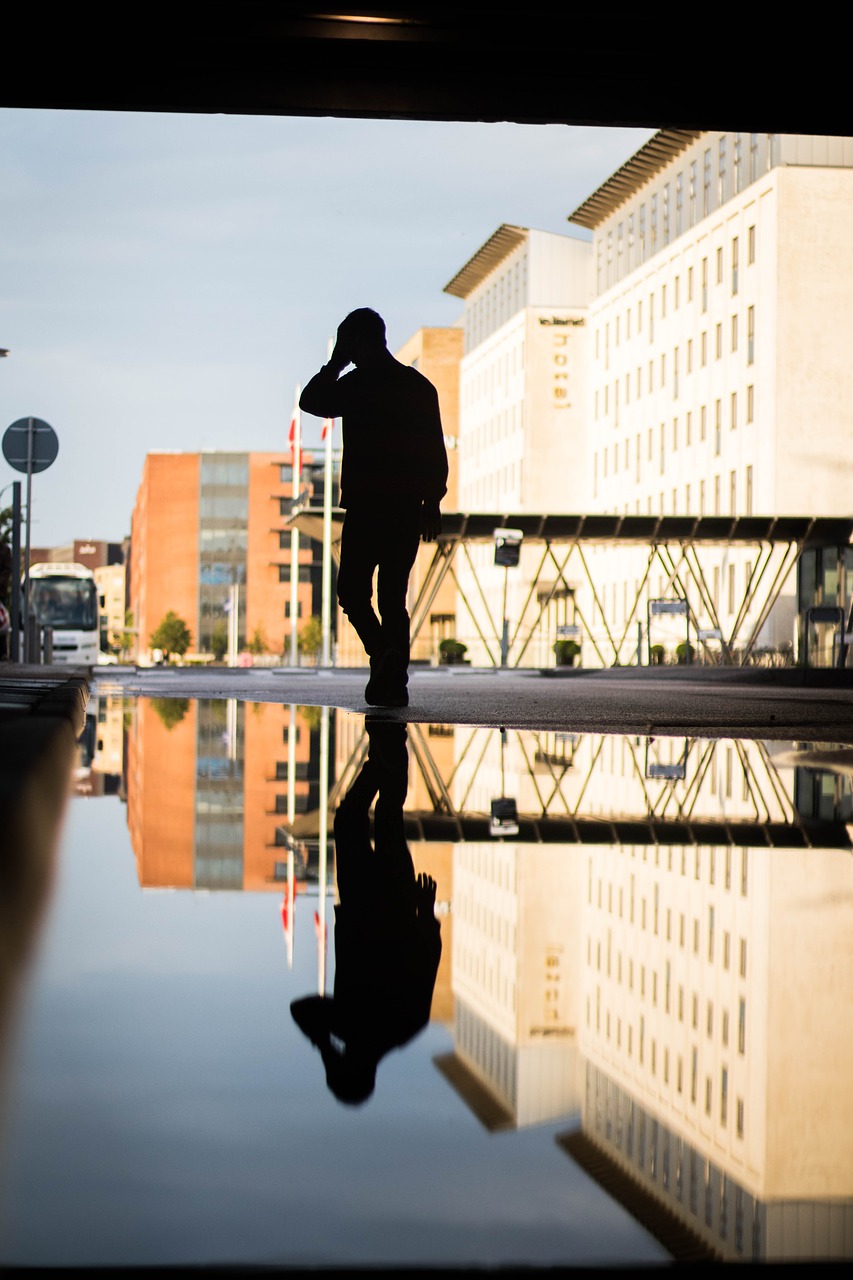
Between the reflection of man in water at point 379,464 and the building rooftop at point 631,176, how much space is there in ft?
204

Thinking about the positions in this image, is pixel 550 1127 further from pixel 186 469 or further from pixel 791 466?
pixel 186 469

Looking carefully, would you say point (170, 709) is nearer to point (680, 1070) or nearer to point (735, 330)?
point (680, 1070)

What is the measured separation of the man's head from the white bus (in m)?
52.4

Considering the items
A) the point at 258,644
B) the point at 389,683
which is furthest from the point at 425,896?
the point at 258,644

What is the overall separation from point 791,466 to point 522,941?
63622 mm

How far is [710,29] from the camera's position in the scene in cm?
974

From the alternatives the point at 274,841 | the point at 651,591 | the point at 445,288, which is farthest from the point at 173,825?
the point at 445,288

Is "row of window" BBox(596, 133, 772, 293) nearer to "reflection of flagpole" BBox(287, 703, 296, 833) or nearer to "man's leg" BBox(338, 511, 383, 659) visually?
"man's leg" BBox(338, 511, 383, 659)

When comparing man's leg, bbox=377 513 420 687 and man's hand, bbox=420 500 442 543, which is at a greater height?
man's hand, bbox=420 500 442 543

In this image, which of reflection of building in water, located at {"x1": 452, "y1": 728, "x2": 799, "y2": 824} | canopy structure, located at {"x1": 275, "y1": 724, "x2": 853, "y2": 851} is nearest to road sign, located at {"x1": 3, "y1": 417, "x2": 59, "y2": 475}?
reflection of building in water, located at {"x1": 452, "y1": 728, "x2": 799, "y2": 824}

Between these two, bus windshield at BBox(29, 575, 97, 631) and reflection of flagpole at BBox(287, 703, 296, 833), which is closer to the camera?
reflection of flagpole at BBox(287, 703, 296, 833)

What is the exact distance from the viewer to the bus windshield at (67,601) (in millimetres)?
61625

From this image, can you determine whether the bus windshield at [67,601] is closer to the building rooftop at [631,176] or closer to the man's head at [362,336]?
the building rooftop at [631,176]

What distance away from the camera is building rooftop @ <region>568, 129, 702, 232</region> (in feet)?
240
